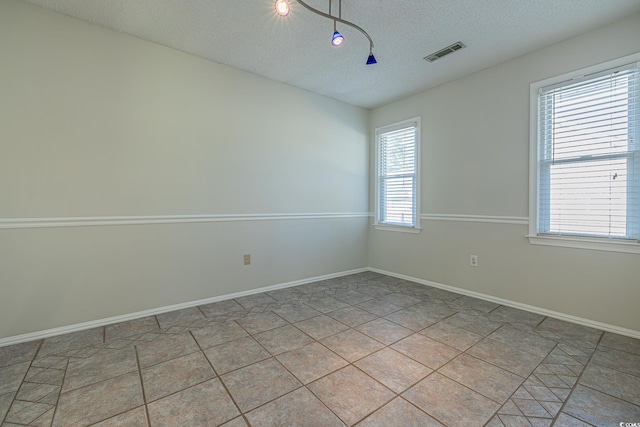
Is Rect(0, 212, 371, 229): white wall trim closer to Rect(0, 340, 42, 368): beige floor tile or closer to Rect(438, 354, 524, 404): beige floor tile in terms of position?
Rect(0, 340, 42, 368): beige floor tile

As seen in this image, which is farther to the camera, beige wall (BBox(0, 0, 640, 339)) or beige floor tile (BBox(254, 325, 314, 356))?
beige wall (BBox(0, 0, 640, 339))

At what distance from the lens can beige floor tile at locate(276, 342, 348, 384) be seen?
1.77 metres

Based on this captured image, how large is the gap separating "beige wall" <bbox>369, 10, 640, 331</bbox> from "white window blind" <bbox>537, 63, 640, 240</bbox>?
0.15 metres

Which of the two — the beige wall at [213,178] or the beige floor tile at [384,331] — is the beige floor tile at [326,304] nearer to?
the beige floor tile at [384,331]

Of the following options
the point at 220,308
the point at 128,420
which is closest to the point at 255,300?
the point at 220,308

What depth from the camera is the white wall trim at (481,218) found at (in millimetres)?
2852

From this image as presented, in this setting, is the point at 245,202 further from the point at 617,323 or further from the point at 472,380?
the point at 617,323

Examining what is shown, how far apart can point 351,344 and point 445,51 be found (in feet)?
9.32

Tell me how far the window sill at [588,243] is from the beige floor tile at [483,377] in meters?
1.50

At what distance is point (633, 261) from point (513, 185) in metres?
1.07

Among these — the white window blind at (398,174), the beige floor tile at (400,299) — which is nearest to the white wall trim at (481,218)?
the white window blind at (398,174)

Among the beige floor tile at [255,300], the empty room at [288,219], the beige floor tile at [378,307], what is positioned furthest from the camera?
the beige floor tile at [255,300]

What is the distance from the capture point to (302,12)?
2.22 metres

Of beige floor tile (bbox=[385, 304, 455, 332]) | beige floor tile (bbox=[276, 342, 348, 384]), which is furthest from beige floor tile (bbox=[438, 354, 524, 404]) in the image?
beige floor tile (bbox=[276, 342, 348, 384])
